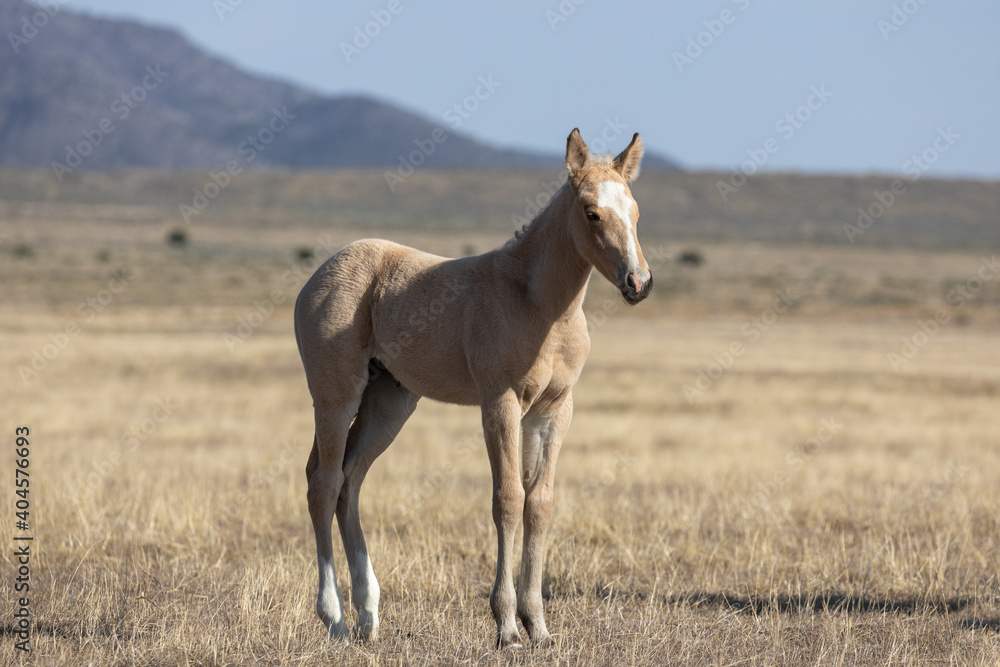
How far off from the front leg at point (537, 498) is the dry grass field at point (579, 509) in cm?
25

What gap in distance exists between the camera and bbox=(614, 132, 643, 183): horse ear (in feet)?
16.9

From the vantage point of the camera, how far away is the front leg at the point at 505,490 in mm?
5047

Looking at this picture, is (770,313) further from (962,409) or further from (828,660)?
(828,660)

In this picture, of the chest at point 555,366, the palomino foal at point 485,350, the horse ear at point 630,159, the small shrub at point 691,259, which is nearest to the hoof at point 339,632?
the palomino foal at point 485,350

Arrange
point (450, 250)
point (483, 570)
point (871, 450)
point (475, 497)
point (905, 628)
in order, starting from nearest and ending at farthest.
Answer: point (905, 628)
point (483, 570)
point (475, 497)
point (871, 450)
point (450, 250)

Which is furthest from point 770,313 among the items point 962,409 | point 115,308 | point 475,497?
point 475,497

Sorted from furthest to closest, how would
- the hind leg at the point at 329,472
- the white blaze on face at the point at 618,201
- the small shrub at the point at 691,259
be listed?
the small shrub at the point at 691,259 → the hind leg at the point at 329,472 → the white blaze on face at the point at 618,201

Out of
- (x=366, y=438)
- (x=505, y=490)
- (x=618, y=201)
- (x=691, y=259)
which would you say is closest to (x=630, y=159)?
(x=618, y=201)

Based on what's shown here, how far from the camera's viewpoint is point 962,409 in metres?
17.2

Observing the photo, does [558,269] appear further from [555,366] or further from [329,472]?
[329,472]

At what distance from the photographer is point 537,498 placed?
5320 mm

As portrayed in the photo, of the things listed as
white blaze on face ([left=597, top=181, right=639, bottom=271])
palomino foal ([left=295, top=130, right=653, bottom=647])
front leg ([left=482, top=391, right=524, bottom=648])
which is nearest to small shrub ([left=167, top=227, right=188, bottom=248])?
palomino foal ([left=295, top=130, right=653, bottom=647])

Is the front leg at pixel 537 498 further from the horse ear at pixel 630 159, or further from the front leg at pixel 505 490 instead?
the horse ear at pixel 630 159

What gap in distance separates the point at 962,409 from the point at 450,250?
51.9 m
